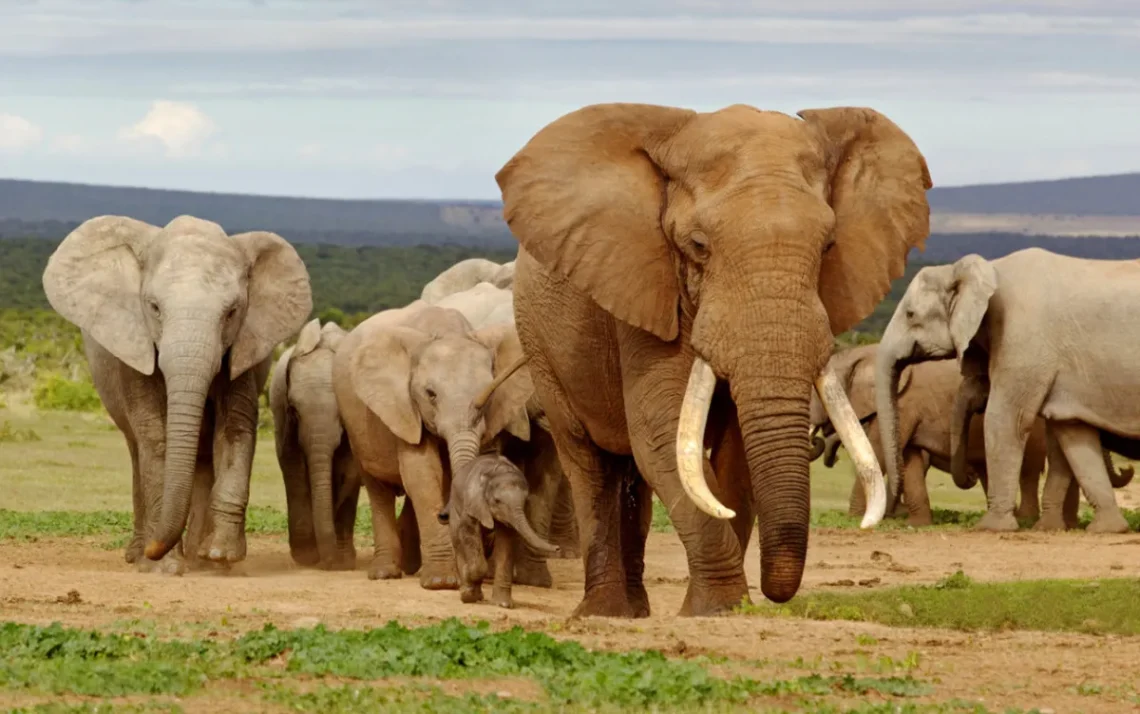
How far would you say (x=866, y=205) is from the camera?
10516mm

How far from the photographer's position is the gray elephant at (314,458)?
16.5 metres

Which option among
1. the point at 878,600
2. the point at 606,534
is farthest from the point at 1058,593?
the point at 606,534

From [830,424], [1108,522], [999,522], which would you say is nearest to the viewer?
[1108,522]

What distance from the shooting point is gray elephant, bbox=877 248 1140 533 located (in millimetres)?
18828

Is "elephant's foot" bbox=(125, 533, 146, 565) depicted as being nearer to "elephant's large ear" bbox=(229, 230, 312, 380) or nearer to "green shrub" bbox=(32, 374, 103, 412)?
"elephant's large ear" bbox=(229, 230, 312, 380)

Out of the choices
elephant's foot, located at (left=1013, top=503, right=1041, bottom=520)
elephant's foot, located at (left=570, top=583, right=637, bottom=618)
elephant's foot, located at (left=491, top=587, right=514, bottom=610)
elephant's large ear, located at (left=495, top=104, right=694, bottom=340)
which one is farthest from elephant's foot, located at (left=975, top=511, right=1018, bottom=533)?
elephant's large ear, located at (left=495, top=104, right=694, bottom=340)

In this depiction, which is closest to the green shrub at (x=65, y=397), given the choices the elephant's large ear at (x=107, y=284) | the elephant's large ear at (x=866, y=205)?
the elephant's large ear at (x=107, y=284)

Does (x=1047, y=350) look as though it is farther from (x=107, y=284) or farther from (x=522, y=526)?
(x=107, y=284)

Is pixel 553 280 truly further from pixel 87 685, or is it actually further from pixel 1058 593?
pixel 87 685

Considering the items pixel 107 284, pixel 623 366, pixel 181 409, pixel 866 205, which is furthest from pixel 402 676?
pixel 107 284

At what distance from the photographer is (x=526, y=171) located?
10641 mm

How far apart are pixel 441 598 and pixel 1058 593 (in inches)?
138

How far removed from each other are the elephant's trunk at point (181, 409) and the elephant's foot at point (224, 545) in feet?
1.27

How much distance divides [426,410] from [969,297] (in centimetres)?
676
